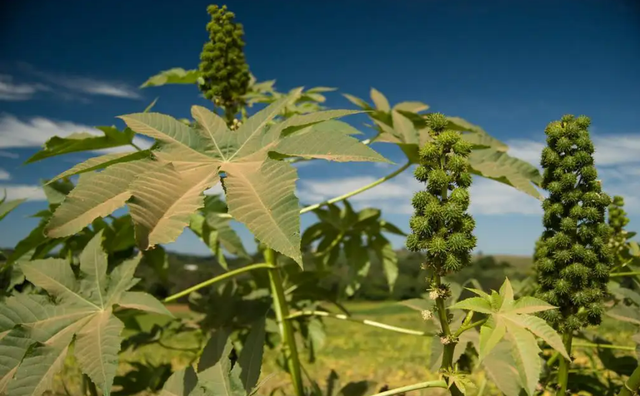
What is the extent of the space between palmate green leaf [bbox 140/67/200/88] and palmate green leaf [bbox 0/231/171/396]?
3.20 feet

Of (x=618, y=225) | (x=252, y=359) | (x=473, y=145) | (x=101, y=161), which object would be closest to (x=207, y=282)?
(x=252, y=359)

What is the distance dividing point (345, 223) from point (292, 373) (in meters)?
0.94

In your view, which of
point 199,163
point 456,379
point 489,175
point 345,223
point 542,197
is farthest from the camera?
point 345,223

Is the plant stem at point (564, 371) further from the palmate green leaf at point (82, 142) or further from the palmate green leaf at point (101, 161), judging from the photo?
the palmate green leaf at point (82, 142)

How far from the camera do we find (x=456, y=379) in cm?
133

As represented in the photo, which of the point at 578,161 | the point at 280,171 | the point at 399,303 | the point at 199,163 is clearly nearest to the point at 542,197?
the point at 578,161

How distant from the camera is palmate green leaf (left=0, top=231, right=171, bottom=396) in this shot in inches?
64.7

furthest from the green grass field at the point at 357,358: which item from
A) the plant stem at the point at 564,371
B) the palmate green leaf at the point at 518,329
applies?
the palmate green leaf at the point at 518,329

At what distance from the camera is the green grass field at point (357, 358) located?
4.06m

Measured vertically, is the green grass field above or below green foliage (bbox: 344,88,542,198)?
below

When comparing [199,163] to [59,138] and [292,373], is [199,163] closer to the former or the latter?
[59,138]

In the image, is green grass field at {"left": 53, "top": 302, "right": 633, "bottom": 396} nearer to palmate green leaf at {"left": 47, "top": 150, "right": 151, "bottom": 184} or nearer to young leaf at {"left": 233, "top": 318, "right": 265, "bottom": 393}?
young leaf at {"left": 233, "top": 318, "right": 265, "bottom": 393}

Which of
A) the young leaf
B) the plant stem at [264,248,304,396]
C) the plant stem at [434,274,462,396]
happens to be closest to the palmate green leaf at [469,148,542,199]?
the plant stem at [434,274,462,396]

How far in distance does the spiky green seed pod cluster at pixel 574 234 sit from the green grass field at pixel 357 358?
50.1 inches
